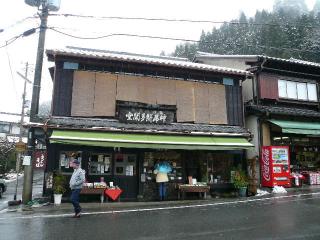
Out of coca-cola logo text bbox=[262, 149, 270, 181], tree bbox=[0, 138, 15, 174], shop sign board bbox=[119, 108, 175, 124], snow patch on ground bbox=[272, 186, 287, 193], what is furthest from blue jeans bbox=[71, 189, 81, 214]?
tree bbox=[0, 138, 15, 174]

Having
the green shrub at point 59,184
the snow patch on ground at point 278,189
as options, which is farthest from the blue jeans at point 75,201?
the snow patch on ground at point 278,189

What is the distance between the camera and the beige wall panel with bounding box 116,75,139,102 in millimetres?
17391

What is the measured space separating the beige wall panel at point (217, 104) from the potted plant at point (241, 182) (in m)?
3.15

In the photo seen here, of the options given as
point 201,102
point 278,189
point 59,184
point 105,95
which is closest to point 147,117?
point 105,95

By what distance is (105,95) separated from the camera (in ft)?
56.0

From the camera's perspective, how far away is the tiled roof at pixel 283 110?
20.2 metres

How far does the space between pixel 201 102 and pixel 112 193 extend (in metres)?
7.11

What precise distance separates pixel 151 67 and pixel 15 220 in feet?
34.4

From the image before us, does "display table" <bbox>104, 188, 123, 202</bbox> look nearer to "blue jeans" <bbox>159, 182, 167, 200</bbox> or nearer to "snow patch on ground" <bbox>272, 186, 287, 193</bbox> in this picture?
"blue jeans" <bbox>159, 182, 167, 200</bbox>

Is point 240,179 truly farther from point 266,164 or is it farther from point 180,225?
point 180,225

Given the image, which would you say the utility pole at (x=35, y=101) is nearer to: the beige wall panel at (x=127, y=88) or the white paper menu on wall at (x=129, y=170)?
the beige wall panel at (x=127, y=88)

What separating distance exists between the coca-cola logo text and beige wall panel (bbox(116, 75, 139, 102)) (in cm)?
→ 809

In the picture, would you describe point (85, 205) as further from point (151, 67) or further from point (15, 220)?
point (151, 67)

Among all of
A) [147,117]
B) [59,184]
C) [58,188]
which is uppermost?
[147,117]
